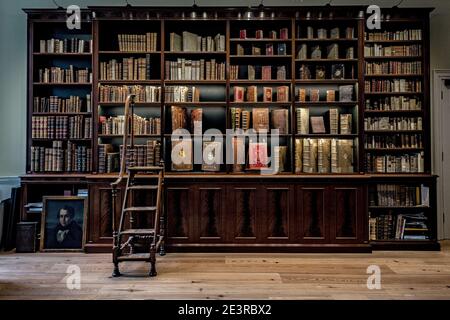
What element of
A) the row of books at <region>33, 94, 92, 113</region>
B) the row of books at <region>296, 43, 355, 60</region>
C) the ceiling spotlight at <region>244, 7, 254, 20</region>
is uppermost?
the ceiling spotlight at <region>244, 7, 254, 20</region>

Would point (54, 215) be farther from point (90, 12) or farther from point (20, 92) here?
point (90, 12)

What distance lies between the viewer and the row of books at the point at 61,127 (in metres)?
5.25

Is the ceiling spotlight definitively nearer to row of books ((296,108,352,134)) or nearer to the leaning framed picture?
row of books ((296,108,352,134))

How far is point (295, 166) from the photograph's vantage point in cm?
509

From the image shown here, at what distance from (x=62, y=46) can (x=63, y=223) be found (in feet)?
7.66

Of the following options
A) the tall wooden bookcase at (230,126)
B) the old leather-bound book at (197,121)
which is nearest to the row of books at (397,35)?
the tall wooden bookcase at (230,126)

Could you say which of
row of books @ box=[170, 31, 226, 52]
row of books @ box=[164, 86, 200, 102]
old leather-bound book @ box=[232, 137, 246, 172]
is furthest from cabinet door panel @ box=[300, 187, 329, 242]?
row of books @ box=[170, 31, 226, 52]

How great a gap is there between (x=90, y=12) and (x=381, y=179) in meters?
4.36

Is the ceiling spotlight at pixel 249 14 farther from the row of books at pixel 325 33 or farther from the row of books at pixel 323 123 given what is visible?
the row of books at pixel 323 123

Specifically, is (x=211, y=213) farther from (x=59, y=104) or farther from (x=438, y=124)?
(x=438, y=124)

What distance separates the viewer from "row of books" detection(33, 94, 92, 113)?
5.27m

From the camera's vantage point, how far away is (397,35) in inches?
209

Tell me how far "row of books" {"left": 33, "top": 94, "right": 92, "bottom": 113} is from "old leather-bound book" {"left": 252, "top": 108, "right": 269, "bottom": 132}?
7.30 feet
